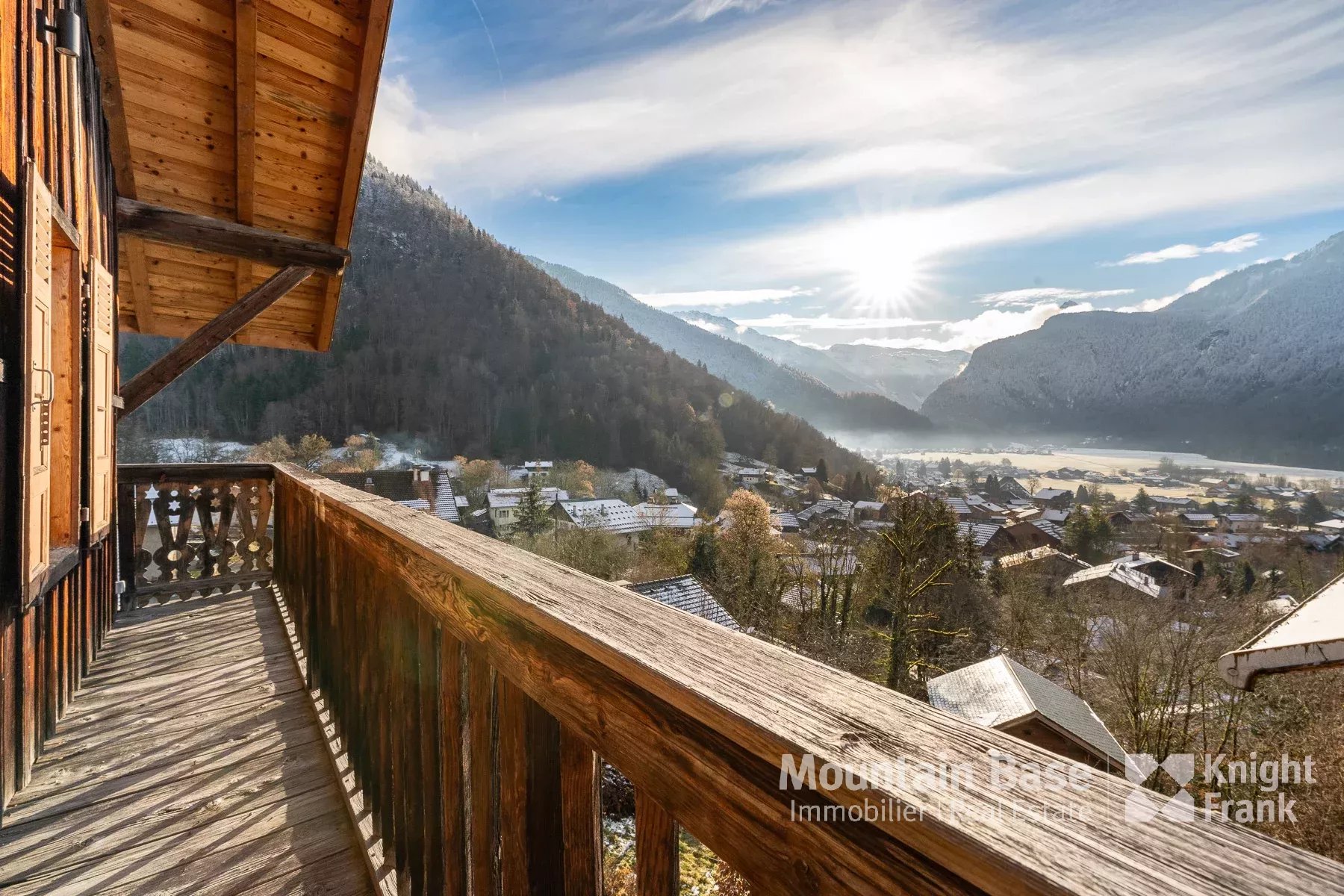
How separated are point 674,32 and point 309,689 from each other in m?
14.5

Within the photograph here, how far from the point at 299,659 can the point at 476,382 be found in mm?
55583

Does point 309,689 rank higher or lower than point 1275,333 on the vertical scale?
lower

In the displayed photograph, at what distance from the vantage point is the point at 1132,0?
9633mm

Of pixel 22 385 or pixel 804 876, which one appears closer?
pixel 804 876

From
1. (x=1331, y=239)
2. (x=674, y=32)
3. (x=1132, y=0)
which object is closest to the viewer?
(x=1132, y=0)

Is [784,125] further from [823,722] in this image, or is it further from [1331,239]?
[1331,239]

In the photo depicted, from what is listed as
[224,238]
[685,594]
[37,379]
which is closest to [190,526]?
[224,238]

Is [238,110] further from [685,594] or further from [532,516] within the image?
[532,516]

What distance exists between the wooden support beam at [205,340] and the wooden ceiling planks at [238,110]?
0.37 m

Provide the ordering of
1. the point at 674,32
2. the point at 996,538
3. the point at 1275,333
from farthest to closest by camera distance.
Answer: the point at 1275,333 < the point at 996,538 < the point at 674,32

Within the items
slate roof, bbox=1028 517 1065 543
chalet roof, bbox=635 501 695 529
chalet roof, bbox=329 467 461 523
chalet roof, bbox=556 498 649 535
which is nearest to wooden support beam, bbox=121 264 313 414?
chalet roof, bbox=329 467 461 523

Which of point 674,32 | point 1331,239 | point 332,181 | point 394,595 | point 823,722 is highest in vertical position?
point 1331,239

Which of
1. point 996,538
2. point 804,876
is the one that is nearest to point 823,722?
point 804,876

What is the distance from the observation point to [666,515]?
1250 inches
